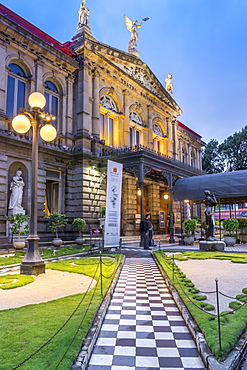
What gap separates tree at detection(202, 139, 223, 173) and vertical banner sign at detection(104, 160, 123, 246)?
35.3 meters

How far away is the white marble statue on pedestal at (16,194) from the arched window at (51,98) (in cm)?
531

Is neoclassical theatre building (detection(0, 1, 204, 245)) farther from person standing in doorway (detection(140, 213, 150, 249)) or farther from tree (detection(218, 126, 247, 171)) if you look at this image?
tree (detection(218, 126, 247, 171))

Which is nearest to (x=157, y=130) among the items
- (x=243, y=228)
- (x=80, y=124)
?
(x=80, y=124)

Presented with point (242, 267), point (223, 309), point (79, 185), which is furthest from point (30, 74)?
point (223, 309)

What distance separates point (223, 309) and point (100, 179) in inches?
589

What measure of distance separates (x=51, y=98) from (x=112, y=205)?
32.2ft

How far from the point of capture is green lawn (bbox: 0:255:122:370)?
10.3 ft

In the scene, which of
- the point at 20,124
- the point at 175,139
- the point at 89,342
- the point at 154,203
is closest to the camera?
the point at 89,342

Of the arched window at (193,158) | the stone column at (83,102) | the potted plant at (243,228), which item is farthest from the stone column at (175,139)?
the stone column at (83,102)

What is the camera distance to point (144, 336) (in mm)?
4324

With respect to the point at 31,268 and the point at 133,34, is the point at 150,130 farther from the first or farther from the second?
the point at 31,268

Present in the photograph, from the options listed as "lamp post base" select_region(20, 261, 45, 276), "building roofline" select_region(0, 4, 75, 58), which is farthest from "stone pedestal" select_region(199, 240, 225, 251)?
"building roofline" select_region(0, 4, 75, 58)

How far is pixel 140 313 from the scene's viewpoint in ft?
17.8

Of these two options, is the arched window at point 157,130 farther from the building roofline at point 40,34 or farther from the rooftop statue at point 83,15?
the rooftop statue at point 83,15
